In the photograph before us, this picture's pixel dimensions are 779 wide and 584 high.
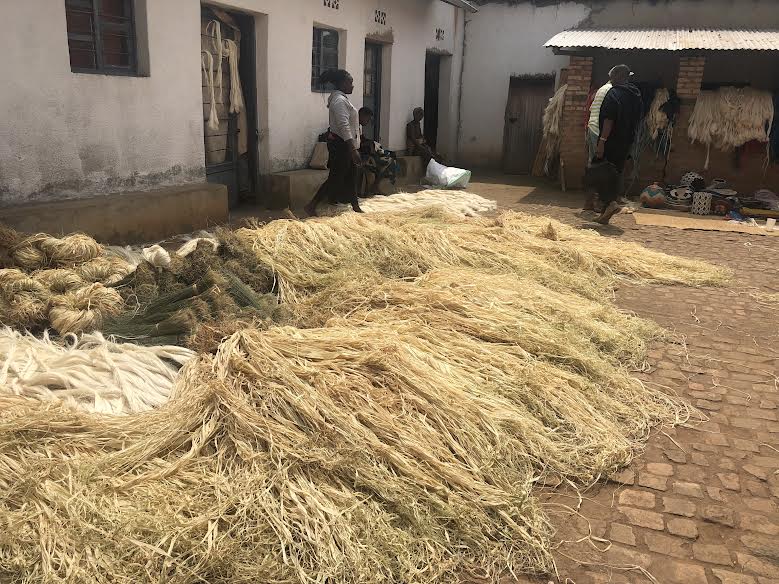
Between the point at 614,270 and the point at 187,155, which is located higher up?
the point at 187,155

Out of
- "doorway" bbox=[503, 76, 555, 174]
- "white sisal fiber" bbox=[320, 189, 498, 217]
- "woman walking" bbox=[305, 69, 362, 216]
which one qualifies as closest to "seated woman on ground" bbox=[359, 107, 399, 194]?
"white sisal fiber" bbox=[320, 189, 498, 217]

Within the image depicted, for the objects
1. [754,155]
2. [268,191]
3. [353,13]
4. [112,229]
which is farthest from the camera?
[754,155]

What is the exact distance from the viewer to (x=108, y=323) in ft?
11.9

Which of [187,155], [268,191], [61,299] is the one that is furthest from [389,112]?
[61,299]

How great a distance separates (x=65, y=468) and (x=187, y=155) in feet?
17.6

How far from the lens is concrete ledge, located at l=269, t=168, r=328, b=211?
8.45 m

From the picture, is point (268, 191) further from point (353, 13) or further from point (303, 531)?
point (303, 531)

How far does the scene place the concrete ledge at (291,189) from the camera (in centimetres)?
845

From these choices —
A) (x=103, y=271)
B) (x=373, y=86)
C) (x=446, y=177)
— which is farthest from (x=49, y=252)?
(x=373, y=86)

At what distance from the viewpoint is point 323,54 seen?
969cm

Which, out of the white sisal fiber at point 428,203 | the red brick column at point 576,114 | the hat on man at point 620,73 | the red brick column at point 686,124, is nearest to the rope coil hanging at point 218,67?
the white sisal fiber at point 428,203

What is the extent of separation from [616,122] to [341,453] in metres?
7.18

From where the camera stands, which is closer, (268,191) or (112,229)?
(112,229)

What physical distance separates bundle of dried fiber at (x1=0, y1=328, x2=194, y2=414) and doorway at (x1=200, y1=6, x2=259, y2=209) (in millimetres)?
4934
